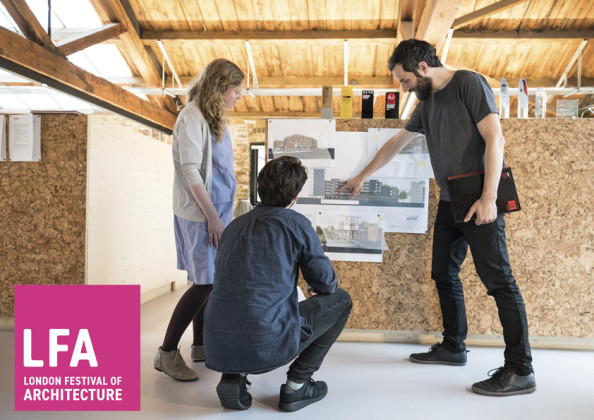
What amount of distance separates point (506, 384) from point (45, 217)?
8.75 ft

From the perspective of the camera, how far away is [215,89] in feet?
7.27

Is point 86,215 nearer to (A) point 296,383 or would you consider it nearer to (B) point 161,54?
(A) point 296,383

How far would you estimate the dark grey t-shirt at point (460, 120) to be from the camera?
2092 mm

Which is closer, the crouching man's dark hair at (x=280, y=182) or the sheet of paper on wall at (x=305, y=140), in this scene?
Result: the crouching man's dark hair at (x=280, y=182)

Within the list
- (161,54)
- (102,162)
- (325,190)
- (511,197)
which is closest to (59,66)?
(161,54)

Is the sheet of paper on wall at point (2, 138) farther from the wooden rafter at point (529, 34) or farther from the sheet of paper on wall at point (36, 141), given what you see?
the wooden rafter at point (529, 34)

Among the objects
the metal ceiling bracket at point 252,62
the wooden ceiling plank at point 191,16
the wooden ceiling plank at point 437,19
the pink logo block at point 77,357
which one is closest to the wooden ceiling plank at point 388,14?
the wooden ceiling plank at point 437,19

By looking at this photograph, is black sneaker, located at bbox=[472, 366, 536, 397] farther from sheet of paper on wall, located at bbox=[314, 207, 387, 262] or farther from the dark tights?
the dark tights

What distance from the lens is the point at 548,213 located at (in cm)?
275

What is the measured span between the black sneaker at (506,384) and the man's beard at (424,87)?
1.21m

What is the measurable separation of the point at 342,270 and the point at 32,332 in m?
1.56

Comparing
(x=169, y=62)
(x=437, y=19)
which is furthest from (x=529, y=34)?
(x=169, y=62)

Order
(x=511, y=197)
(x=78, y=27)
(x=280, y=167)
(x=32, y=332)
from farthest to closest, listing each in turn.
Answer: (x=78, y=27)
(x=32, y=332)
(x=511, y=197)
(x=280, y=167)

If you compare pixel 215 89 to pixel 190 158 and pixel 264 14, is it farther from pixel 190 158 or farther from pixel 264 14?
pixel 264 14
